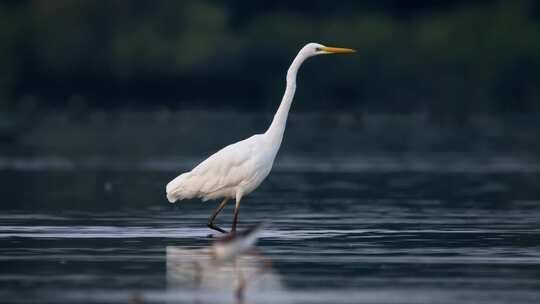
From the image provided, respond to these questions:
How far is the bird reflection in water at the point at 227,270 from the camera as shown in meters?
13.4

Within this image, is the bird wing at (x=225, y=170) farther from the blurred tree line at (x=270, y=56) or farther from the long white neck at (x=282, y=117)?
the blurred tree line at (x=270, y=56)

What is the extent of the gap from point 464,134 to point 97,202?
31.5 meters

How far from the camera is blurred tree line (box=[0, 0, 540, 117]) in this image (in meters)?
76.5

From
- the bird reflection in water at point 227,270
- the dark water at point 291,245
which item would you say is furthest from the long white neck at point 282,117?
the bird reflection in water at point 227,270

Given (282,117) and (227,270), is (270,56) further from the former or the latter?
(227,270)

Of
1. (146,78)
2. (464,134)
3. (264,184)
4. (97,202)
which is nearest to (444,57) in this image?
(146,78)

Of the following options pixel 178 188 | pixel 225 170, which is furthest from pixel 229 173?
pixel 178 188

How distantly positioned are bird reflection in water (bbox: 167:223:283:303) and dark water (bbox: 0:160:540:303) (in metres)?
0.02

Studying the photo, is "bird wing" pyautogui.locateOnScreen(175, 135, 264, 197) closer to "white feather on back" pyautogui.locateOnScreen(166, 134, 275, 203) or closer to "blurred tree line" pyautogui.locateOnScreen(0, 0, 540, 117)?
"white feather on back" pyautogui.locateOnScreen(166, 134, 275, 203)

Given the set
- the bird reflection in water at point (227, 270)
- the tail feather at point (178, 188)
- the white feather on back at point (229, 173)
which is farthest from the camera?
the tail feather at point (178, 188)

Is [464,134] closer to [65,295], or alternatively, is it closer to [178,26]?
[178,26]

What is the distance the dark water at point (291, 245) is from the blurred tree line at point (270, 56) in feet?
157

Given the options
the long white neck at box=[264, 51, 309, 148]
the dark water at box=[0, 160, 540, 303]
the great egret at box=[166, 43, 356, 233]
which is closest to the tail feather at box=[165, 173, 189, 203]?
the great egret at box=[166, 43, 356, 233]

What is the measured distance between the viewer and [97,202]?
2409 centimetres
